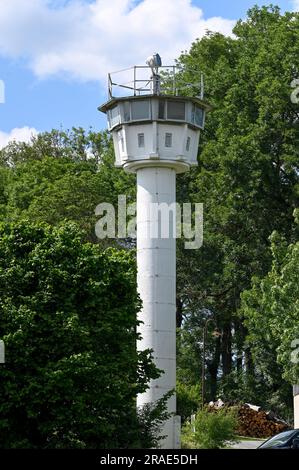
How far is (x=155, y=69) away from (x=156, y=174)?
5.12 metres

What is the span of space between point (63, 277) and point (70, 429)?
17.4 ft

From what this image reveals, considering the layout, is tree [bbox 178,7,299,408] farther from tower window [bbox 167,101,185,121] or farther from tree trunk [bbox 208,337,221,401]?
tower window [bbox 167,101,185,121]

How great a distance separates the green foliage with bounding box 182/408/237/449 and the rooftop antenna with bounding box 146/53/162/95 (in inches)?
614

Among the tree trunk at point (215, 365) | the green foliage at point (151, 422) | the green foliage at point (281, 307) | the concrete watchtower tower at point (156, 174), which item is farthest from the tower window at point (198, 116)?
the tree trunk at point (215, 365)

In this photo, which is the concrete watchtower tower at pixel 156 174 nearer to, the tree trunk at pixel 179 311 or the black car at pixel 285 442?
the black car at pixel 285 442

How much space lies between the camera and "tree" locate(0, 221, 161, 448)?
35625 mm

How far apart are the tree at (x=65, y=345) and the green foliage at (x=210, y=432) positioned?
33.5 ft

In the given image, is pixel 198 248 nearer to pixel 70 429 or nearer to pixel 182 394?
pixel 182 394

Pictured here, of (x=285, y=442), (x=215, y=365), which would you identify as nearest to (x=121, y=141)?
(x=285, y=442)

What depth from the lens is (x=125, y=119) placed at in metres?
48.2

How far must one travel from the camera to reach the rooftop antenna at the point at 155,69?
47906 mm
